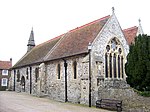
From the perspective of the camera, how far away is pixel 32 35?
54906 mm

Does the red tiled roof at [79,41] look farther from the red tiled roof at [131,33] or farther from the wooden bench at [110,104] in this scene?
the red tiled roof at [131,33]

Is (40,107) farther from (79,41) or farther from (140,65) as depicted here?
(79,41)

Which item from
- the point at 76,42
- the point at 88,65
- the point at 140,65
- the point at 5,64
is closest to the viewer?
the point at 140,65

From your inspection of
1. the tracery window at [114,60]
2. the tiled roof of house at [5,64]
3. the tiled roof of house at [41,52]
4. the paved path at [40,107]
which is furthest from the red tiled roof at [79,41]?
the tiled roof of house at [5,64]

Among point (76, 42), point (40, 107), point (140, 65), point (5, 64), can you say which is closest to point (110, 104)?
point (140, 65)

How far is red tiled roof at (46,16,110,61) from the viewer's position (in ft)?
87.1

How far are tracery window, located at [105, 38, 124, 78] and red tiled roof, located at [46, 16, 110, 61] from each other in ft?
7.25

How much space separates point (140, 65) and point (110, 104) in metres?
4.31

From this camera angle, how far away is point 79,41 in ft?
94.2

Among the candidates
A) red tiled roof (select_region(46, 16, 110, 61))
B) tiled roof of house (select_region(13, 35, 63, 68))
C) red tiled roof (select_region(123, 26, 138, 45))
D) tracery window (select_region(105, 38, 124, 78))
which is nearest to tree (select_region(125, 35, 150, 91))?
tracery window (select_region(105, 38, 124, 78))

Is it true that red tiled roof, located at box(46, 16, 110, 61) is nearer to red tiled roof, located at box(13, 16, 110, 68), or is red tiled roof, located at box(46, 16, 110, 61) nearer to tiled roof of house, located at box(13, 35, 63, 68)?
red tiled roof, located at box(13, 16, 110, 68)

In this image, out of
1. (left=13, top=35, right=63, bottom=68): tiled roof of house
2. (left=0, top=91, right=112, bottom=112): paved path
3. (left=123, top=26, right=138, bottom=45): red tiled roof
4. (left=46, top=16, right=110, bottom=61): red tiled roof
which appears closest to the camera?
(left=0, top=91, right=112, bottom=112): paved path

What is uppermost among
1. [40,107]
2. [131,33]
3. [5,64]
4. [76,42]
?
[131,33]

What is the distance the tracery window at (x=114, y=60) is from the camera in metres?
26.1
